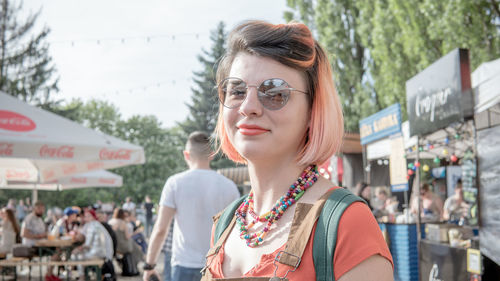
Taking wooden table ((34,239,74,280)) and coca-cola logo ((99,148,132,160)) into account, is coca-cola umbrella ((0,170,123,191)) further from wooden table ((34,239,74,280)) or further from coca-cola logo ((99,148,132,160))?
coca-cola logo ((99,148,132,160))

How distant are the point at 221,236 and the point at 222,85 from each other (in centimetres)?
47

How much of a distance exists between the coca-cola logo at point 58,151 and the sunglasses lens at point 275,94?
5231 millimetres

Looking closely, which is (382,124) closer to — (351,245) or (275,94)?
(275,94)

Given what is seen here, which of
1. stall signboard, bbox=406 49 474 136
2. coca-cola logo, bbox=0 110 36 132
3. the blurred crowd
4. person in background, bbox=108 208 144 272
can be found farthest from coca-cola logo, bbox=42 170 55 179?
stall signboard, bbox=406 49 474 136

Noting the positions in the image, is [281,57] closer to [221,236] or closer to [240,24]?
[240,24]

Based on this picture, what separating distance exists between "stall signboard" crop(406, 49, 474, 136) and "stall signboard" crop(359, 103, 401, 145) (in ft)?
2.70

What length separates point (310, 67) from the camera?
4.15ft

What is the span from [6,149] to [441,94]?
519 centimetres

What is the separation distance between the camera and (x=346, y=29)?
743 inches

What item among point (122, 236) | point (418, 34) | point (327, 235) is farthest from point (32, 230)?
point (418, 34)

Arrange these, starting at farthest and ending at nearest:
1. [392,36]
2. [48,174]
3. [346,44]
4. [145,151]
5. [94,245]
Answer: [145,151], [346,44], [392,36], [48,174], [94,245]

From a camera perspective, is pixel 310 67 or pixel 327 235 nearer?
pixel 327 235

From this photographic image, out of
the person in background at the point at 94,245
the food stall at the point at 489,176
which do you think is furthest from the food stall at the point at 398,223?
the person in background at the point at 94,245

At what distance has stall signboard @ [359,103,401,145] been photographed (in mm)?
7133
